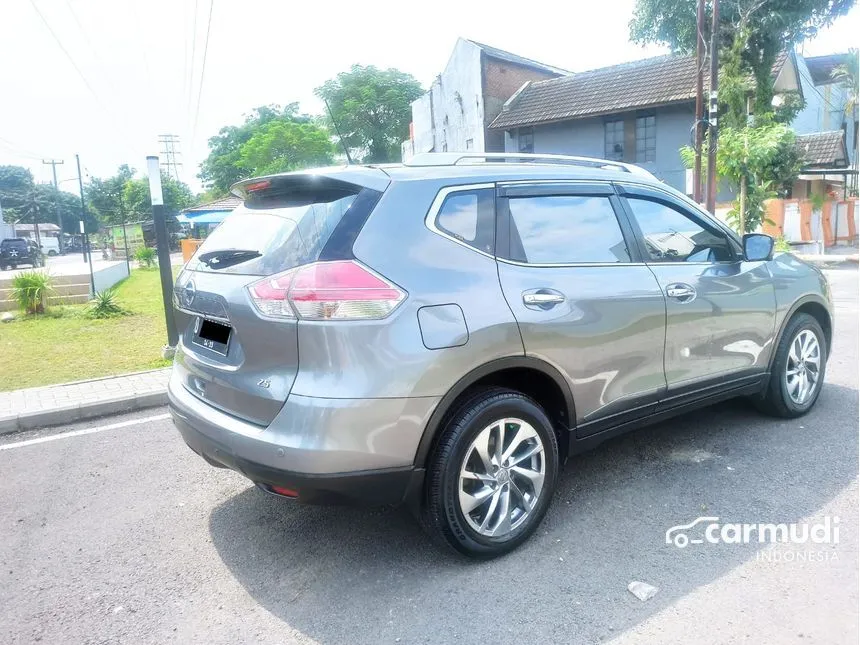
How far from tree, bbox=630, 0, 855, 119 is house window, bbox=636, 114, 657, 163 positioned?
4178 mm

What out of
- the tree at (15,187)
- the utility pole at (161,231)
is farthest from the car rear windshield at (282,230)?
the tree at (15,187)

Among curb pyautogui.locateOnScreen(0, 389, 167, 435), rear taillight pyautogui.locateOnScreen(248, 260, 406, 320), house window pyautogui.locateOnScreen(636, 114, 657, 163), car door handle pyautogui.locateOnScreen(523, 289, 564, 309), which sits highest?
house window pyautogui.locateOnScreen(636, 114, 657, 163)

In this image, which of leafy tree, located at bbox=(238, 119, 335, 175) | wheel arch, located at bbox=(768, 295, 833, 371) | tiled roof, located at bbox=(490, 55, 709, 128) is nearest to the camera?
wheel arch, located at bbox=(768, 295, 833, 371)

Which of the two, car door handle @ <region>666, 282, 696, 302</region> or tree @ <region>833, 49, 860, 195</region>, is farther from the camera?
tree @ <region>833, 49, 860, 195</region>

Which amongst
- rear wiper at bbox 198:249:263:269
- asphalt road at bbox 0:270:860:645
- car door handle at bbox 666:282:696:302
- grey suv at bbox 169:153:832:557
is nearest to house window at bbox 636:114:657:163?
asphalt road at bbox 0:270:860:645

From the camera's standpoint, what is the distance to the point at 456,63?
1238 inches

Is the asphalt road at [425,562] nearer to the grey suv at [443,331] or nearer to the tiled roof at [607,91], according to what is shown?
the grey suv at [443,331]

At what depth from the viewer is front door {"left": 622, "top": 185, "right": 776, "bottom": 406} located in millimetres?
3604

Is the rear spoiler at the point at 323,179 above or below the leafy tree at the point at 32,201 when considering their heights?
below

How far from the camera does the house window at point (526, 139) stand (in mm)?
29234

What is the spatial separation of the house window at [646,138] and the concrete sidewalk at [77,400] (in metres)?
23.6

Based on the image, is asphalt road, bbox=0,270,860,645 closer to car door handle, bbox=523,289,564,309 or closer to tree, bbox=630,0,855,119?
car door handle, bbox=523,289,564,309

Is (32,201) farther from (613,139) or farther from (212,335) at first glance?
(212,335)

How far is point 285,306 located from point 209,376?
66 centimetres
